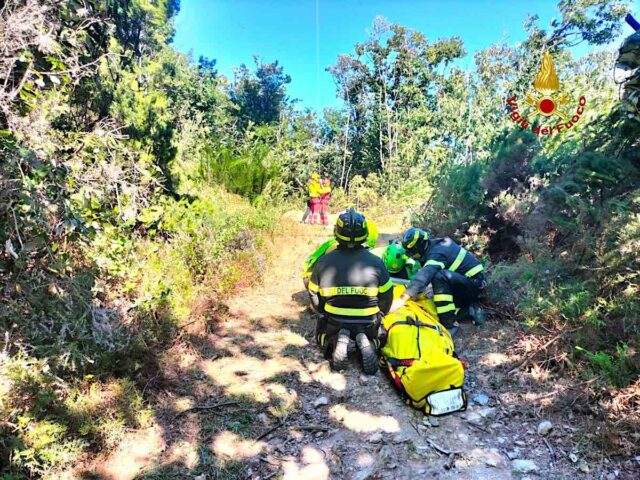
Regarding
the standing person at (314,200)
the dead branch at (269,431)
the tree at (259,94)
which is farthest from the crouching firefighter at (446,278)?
the tree at (259,94)

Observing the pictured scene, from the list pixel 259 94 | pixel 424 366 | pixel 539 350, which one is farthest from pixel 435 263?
pixel 259 94

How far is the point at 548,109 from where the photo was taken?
6.30 m

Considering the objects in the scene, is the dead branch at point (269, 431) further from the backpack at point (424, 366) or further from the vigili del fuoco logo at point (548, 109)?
the vigili del fuoco logo at point (548, 109)

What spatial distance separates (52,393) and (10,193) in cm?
123

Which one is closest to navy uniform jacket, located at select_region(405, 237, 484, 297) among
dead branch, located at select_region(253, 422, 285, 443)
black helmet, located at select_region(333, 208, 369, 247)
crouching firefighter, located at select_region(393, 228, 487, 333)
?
crouching firefighter, located at select_region(393, 228, 487, 333)

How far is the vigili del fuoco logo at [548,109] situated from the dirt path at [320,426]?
11.6 feet

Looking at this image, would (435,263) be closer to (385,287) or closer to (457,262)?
(457,262)

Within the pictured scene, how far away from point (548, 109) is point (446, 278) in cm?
404

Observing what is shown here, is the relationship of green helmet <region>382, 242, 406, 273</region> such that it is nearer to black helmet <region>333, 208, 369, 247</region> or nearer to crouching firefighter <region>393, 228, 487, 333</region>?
crouching firefighter <region>393, 228, 487, 333</region>

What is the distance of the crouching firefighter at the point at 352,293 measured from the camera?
11.5ft

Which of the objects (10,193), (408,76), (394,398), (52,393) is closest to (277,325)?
(394,398)

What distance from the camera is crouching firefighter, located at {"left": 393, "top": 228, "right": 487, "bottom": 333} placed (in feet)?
13.3

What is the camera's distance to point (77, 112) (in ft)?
12.2

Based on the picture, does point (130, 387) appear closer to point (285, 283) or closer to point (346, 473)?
point (346, 473)
